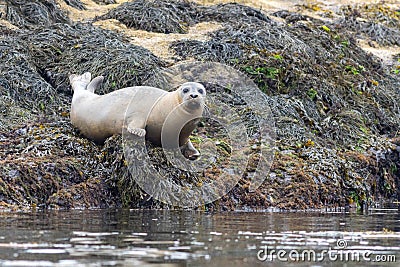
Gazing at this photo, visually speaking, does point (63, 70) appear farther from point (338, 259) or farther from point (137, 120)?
point (338, 259)

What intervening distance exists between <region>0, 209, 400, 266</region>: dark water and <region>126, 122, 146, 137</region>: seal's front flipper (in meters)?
1.16

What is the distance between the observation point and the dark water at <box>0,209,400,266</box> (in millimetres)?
5273

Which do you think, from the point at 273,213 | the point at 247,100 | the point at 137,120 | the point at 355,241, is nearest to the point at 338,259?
the point at 355,241

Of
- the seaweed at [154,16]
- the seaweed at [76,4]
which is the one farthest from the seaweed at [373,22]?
the seaweed at [76,4]

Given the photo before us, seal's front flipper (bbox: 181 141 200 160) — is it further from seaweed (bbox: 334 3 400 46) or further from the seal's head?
seaweed (bbox: 334 3 400 46)

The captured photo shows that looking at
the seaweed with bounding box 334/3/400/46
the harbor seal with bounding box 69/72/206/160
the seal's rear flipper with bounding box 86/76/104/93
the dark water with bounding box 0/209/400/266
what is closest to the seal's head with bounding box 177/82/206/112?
the harbor seal with bounding box 69/72/206/160

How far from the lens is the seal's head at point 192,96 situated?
9625 millimetres

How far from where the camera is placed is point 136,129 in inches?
388

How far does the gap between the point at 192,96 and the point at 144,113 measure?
759mm

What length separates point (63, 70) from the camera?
44.1 ft

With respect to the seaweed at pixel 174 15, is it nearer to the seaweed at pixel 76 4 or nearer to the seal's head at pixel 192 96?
the seaweed at pixel 76 4

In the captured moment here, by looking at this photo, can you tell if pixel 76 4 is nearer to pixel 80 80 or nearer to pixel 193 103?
pixel 80 80

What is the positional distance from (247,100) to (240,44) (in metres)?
1.94

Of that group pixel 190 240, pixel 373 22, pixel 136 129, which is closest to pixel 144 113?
pixel 136 129
